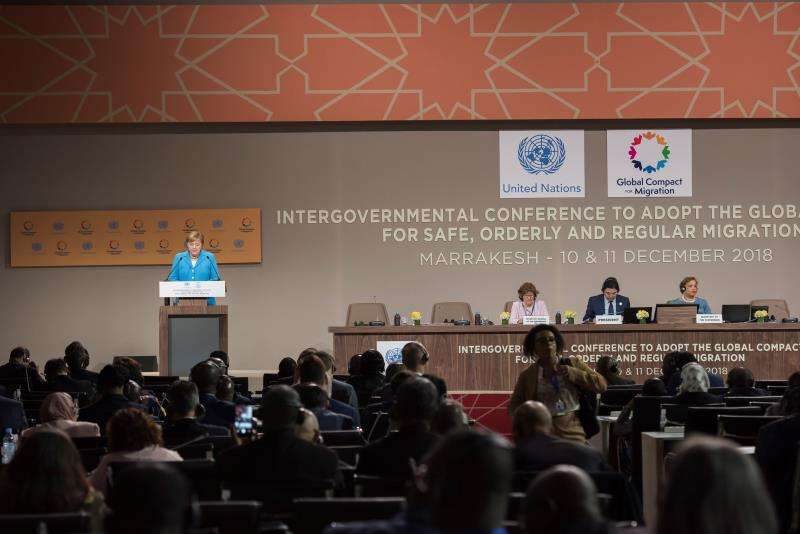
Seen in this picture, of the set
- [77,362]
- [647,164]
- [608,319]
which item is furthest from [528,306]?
[77,362]

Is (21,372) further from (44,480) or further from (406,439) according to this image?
(44,480)

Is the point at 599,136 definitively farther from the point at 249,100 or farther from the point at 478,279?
the point at 249,100

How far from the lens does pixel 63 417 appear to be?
5512mm

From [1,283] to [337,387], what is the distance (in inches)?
333

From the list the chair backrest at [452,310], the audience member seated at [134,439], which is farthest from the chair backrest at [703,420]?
the chair backrest at [452,310]

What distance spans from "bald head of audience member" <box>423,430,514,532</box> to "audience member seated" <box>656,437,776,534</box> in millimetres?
288

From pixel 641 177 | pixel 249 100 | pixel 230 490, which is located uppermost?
pixel 249 100

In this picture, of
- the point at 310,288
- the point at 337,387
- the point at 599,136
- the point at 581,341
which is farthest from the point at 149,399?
the point at 599,136

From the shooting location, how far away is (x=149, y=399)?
7062mm

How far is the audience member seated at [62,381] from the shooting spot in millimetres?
8139

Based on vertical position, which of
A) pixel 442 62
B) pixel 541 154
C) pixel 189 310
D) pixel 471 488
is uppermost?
pixel 442 62

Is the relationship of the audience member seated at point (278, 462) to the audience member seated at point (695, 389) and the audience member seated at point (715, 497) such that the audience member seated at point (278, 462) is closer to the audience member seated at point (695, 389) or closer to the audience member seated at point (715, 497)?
the audience member seated at point (715, 497)

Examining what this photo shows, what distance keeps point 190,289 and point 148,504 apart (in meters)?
9.23

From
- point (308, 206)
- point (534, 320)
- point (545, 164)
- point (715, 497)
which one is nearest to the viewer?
point (715, 497)
